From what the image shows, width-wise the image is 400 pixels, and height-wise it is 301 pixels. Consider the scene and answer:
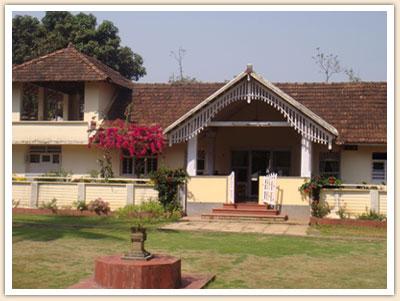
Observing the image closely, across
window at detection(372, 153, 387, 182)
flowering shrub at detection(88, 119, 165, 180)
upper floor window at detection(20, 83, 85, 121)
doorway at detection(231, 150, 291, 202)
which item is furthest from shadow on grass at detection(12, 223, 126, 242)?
window at detection(372, 153, 387, 182)

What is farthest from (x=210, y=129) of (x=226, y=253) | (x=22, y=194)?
(x=226, y=253)

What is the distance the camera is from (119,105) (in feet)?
86.8

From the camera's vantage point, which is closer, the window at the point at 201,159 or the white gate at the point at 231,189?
the white gate at the point at 231,189

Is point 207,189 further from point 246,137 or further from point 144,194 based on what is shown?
point 246,137

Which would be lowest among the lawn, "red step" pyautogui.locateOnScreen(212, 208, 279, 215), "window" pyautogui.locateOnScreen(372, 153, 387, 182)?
the lawn

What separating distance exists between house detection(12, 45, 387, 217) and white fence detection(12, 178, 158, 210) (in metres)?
Result: 1.61

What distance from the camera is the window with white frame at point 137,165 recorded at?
25.1 m

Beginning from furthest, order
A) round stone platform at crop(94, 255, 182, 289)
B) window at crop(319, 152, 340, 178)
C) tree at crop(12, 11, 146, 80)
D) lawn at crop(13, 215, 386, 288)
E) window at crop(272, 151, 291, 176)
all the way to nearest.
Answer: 1. tree at crop(12, 11, 146, 80)
2. window at crop(272, 151, 291, 176)
3. window at crop(319, 152, 340, 178)
4. lawn at crop(13, 215, 386, 288)
5. round stone platform at crop(94, 255, 182, 289)

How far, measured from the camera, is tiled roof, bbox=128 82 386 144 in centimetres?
2339

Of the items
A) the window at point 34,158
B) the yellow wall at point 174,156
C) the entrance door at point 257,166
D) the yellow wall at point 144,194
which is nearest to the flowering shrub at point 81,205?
the yellow wall at point 144,194

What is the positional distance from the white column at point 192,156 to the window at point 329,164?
15.9 feet

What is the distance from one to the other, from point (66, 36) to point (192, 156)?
2032cm

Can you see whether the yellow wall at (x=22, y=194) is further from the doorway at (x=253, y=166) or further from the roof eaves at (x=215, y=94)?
the doorway at (x=253, y=166)

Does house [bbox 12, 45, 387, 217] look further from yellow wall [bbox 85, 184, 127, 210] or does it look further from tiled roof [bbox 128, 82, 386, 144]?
yellow wall [bbox 85, 184, 127, 210]
